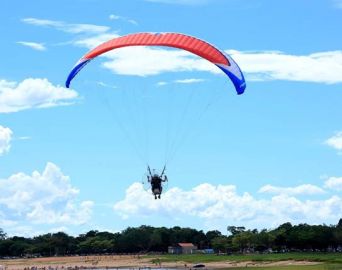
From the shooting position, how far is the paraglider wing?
3544 centimetres

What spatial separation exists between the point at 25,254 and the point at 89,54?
6071 inches

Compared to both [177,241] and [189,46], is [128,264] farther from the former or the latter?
[189,46]

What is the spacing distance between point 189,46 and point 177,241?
134 meters

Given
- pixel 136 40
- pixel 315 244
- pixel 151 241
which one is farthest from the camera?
pixel 151 241

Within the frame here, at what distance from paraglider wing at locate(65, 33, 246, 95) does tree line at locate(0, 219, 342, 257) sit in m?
90.6

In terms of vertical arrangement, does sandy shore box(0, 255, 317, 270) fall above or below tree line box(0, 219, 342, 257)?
below

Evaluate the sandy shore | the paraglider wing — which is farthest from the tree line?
the paraglider wing

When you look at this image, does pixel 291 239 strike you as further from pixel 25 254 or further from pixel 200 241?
pixel 25 254

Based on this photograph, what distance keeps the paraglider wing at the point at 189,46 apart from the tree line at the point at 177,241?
90.6m

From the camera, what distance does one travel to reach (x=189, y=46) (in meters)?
35.5

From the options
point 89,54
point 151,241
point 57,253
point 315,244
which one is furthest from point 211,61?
point 57,253

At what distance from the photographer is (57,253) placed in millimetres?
181750

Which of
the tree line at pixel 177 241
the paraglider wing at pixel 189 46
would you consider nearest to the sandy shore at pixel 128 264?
the tree line at pixel 177 241

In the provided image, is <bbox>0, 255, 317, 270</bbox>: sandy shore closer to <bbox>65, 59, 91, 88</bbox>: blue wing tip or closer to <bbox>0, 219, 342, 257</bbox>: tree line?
<bbox>0, 219, 342, 257</bbox>: tree line
